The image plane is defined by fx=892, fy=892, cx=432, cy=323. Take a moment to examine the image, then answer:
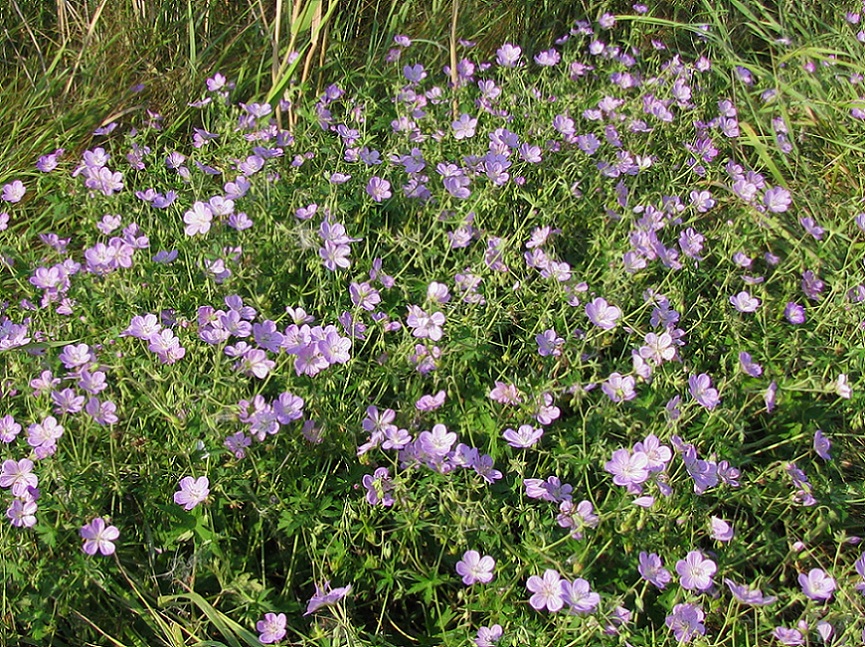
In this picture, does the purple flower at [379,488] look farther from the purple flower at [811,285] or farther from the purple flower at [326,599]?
the purple flower at [811,285]

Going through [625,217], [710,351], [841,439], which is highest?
[625,217]

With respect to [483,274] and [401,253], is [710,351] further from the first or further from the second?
[401,253]

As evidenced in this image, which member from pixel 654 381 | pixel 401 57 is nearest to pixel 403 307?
pixel 654 381

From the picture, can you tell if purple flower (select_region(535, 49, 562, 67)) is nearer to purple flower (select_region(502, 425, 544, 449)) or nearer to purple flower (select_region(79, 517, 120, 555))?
purple flower (select_region(502, 425, 544, 449))

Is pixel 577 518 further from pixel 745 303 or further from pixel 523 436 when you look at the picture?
pixel 745 303

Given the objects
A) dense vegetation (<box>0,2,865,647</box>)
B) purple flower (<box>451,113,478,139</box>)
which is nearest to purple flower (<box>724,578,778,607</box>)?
dense vegetation (<box>0,2,865,647</box>)

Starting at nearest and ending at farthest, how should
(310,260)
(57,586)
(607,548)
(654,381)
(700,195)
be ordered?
(57,586), (607,548), (654,381), (310,260), (700,195)
